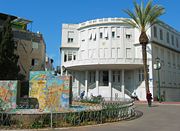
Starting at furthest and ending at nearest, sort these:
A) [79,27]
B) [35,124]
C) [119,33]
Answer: [79,27] → [119,33] → [35,124]

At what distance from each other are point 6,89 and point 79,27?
33.9 m

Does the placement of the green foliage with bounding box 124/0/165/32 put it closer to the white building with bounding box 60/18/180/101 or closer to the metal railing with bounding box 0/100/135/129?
the white building with bounding box 60/18/180/101

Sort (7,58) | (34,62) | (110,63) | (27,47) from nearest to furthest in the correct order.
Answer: (7,58), (110,63), (27,47), (34,62)

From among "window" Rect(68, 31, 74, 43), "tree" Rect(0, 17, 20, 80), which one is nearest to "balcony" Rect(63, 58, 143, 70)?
"window" Rect(68, 31, 74, 43)

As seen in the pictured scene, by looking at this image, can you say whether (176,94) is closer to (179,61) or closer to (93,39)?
(179,61)

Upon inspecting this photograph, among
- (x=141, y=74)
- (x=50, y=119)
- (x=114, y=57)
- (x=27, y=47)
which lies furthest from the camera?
(x=27, y=47)

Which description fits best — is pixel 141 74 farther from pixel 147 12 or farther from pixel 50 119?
pixel 50 119

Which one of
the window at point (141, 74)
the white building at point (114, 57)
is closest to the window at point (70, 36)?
the white building at point (114, 57)

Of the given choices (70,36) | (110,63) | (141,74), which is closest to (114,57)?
(110,63)

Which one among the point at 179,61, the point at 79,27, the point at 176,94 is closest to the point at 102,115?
the point at 79,27

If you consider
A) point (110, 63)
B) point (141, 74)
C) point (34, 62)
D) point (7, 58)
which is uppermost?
point (34, 62)

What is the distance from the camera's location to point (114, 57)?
146ft

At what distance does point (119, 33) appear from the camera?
151 ft

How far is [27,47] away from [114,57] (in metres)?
18.0
